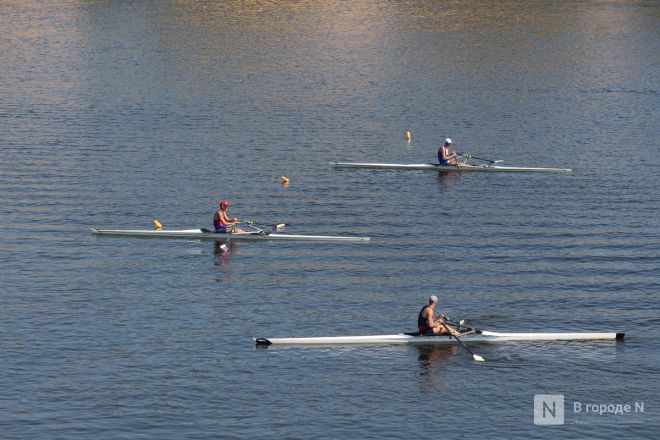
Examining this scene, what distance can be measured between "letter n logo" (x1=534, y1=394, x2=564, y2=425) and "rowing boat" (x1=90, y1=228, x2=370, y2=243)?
18778 mm

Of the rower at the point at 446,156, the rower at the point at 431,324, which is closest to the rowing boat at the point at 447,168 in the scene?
the rower at the point at 446,156

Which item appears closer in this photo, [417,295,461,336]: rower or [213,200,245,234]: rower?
[417,295,461,336]: rower

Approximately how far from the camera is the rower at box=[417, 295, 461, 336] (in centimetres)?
4384

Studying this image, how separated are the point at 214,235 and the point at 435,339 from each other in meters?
16.5

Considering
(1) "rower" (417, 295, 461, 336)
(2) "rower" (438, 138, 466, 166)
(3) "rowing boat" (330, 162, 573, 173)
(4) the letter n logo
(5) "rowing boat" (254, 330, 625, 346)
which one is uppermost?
(2) "rower" (438, 138, 466, 166)

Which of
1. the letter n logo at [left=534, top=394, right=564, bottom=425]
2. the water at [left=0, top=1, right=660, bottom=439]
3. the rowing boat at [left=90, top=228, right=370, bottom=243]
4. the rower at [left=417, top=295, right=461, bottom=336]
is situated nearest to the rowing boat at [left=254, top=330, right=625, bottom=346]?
the rower at [left=417, top=295, right=461, bottom=336]

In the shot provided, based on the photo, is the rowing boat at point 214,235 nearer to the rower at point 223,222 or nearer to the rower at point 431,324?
the rower at point 223,222

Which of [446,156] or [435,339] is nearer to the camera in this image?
[435,339]

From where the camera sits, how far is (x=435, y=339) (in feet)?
145

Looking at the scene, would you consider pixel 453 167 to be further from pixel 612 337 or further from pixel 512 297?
pixel 612 337

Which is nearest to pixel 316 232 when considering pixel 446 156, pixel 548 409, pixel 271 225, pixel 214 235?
pixel 271 225

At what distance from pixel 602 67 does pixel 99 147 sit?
54.8 m

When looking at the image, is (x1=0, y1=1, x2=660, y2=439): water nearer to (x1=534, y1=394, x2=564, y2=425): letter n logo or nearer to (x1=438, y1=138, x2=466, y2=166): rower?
(x1=534, y1=394, x2=564, y2=425): letter n logo

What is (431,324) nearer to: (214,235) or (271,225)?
(214,235)
